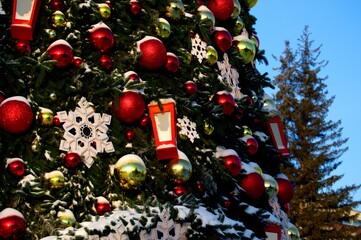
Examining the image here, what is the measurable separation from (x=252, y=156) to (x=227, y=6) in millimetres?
1470

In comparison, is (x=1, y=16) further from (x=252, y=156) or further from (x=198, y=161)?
(x=252, y=156)

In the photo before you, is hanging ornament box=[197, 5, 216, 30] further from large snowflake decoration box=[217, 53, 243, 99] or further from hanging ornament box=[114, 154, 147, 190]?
hanging ornament box=[114, 154, 147, 190]

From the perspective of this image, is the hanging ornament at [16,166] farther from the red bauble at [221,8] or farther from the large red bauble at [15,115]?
the red bauble at [221,8]

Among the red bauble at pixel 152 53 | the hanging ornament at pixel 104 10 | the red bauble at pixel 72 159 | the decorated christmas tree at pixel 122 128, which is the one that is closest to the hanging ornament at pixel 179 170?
the decorated christmas tree at pixel 122 128

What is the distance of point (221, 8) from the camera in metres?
5.43

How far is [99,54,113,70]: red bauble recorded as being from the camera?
4379 millimetres

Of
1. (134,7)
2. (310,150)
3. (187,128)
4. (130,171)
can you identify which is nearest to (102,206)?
(130,171)

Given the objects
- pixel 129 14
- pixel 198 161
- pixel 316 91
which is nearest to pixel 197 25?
pixel 129 14

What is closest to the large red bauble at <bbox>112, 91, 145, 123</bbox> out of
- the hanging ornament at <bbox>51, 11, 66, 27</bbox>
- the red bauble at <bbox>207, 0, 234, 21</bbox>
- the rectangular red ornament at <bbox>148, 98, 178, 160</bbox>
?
the rectangular red ornament at <bbox>148, 98, 178, 160</bbox>

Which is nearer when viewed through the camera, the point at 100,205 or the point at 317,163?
the point at 100,205

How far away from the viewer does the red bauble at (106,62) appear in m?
4.38

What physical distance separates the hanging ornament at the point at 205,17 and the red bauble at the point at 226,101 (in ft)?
2.09

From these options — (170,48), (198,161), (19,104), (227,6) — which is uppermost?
(227,6)

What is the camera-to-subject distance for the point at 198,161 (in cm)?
460
